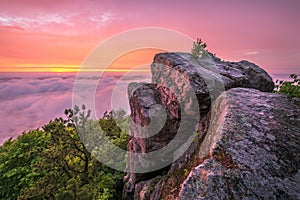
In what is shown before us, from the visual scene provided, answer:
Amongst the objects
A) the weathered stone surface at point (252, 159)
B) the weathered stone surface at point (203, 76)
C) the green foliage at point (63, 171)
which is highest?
the weathered stone surface at point (203, 76)

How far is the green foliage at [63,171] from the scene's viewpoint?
498 inches

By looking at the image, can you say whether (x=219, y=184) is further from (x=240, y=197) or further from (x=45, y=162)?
(x=45, y=162)

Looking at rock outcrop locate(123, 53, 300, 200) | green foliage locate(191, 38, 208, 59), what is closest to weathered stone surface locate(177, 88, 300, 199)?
rock outcrop locate(123, 53, 300, 200)

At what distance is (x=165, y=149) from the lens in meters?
10.8

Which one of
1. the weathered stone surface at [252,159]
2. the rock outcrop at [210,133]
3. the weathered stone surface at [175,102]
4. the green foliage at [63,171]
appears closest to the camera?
the weathered stone surface at [252,159]

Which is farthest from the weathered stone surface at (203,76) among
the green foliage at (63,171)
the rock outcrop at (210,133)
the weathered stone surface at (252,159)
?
the green foliage at (63,171)

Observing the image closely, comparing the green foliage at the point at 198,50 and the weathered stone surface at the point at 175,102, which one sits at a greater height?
the green foliage at the point at 198,50

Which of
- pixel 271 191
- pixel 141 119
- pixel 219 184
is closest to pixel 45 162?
pixel 141 119

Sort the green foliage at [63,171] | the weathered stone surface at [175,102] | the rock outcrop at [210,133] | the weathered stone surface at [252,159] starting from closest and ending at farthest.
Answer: the weathered stone surface at [252,159] → the rock outcrop at [210,133] → the weathered stone surface at [175,102] → the green foliage at [63,171]

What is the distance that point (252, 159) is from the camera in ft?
16.3

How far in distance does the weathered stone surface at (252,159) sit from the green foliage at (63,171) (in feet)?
29.1

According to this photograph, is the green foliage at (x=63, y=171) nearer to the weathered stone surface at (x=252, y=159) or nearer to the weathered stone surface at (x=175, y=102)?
the weathered stone surface at (x=175, y=102)

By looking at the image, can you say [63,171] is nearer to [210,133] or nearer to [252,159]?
[210,133]

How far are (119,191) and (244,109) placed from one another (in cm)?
1372
